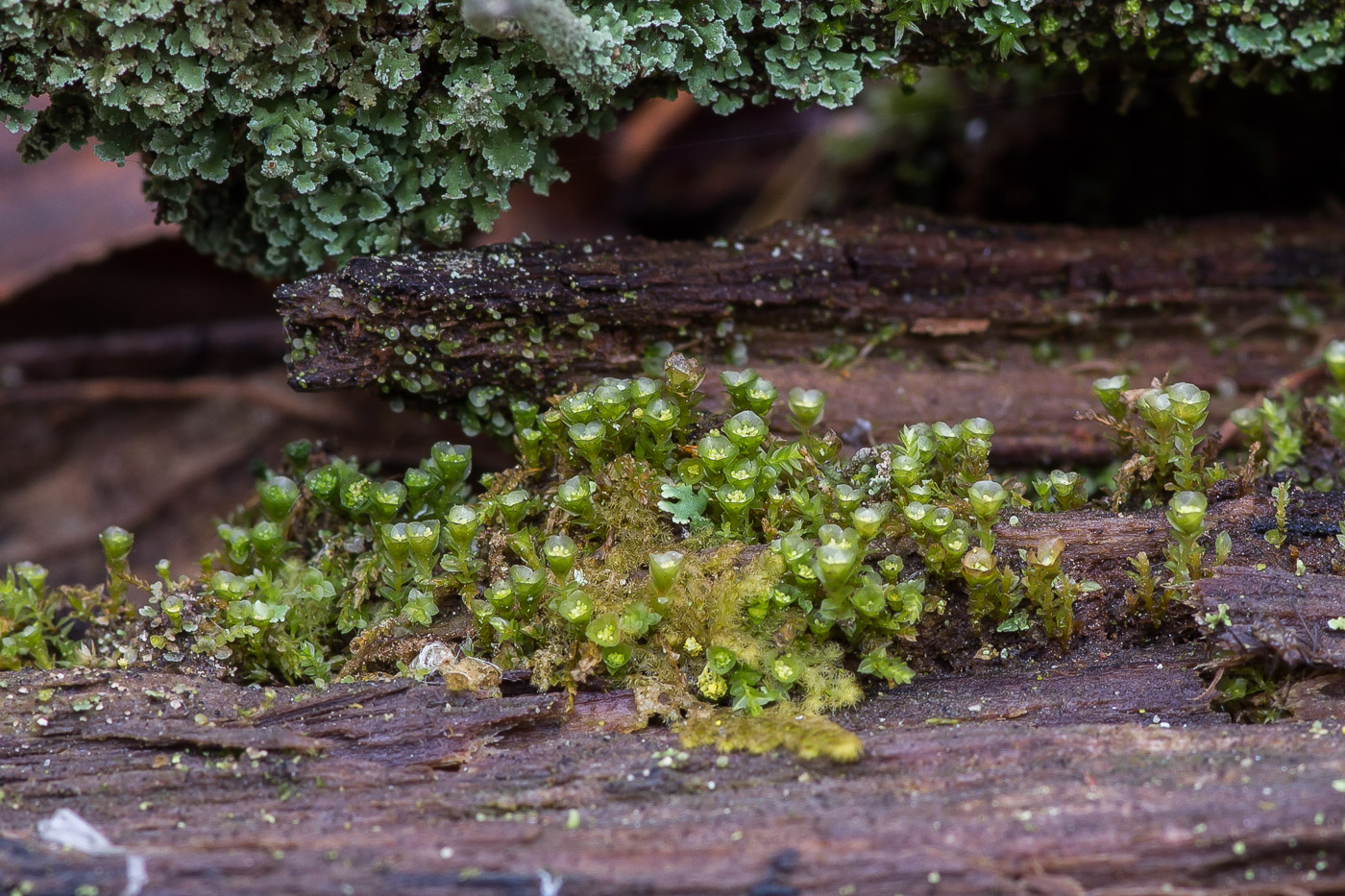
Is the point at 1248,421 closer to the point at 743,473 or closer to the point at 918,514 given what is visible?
the point at 918,514

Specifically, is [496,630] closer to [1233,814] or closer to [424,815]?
[424,815]

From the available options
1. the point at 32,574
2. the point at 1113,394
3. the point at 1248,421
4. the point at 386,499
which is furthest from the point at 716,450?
the point at 32,574

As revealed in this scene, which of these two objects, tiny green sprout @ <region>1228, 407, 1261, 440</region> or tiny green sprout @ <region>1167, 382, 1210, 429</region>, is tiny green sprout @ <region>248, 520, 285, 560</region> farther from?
tiny green sprout @ <region>1228, 407, 1261, 440</region>

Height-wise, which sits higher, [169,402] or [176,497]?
[169,402]

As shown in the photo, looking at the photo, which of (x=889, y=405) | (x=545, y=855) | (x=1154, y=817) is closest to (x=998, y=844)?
(x=1154, y=817)

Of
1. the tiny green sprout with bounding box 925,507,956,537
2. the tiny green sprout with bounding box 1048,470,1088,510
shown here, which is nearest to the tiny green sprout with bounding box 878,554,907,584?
the tiny green sprout with bounding box 925,507,956,537

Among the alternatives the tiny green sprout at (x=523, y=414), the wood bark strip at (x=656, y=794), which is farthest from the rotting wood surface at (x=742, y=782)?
the tiny green sprout at (x=523, y=414)
